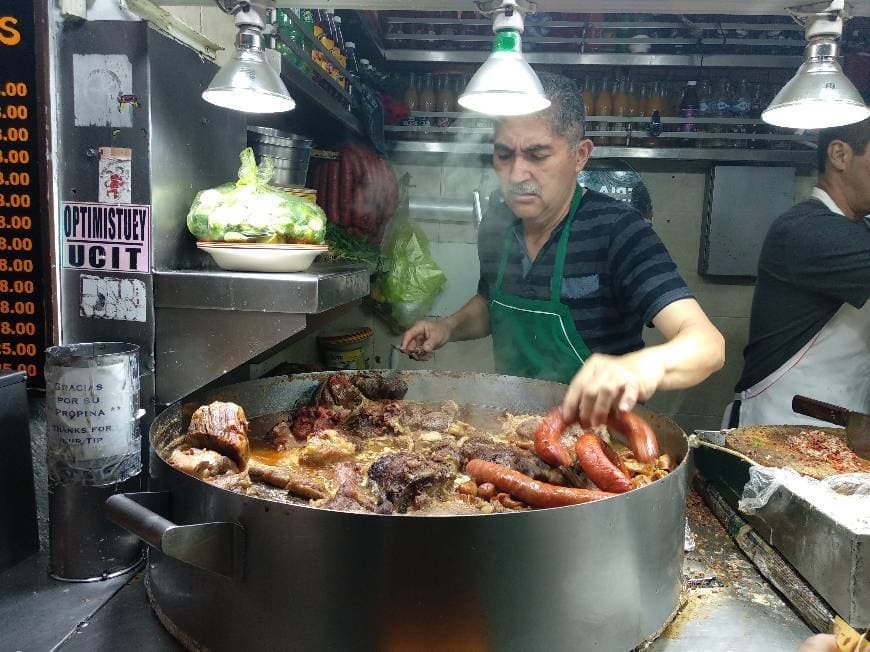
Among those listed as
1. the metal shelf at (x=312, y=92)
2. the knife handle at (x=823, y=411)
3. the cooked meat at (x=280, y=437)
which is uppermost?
the metal shelf at (x=312, y=92)

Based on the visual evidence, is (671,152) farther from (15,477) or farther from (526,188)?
(15,477)

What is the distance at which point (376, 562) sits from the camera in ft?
3.73

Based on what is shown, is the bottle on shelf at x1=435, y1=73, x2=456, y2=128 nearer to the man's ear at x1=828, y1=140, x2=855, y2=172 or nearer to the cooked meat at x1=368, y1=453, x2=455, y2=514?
the man's ear at x1=828, y1=140, x2=855, y2=172

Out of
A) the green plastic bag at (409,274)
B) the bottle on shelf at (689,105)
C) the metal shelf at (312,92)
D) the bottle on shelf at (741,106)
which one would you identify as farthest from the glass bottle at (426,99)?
the bottle on shelf at (741,106)

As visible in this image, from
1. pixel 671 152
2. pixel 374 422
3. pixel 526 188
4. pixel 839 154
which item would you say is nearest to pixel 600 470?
pixel 374 422

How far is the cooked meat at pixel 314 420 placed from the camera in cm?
217

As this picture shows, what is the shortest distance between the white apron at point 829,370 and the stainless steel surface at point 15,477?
129 inches

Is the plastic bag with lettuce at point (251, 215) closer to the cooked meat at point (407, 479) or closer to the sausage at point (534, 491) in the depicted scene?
the cooked meat at point (407, 479)

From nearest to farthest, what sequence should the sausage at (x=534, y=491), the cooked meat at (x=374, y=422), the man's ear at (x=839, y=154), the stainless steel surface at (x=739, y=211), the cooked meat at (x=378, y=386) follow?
the sausage at (x=534, y=491), the cooked meat at (x=374, y=422), the cooked meat at (x=378, y=386), the man's ear at (x=839, y=154), the stainless steel surface at (x=739, y=211)

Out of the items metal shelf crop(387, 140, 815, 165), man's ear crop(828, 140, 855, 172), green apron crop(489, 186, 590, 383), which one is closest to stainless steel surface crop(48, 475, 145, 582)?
green apron crop(489, 186, 590, 383)

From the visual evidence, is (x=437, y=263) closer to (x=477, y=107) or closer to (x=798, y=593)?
(x=477, y=107)

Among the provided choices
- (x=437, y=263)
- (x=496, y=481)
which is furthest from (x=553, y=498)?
(x=437, y=263)

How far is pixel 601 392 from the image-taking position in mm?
1568

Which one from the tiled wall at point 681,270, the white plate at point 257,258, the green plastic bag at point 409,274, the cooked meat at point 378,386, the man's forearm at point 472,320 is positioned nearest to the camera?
the white plate at point 257,258
